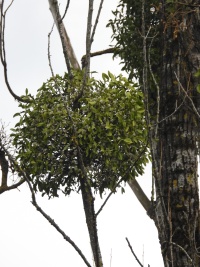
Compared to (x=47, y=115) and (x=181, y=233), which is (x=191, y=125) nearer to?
(x=181, y=233)

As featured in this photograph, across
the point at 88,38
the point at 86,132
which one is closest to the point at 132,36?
the point at 86,132

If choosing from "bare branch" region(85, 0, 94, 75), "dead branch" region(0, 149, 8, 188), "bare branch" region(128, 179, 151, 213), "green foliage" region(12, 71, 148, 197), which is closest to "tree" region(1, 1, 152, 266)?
"green foliage" region(12, 71, 148, 197)

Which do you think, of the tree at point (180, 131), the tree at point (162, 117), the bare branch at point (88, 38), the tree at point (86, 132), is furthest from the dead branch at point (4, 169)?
the bare branch at point (88, 38)

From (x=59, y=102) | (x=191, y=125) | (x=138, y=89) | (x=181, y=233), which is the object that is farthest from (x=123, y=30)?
(x=181, y=233)

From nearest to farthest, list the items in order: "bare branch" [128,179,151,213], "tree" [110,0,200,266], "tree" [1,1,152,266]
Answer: "tree" [110,0,200,266], "tree" [1,1,152,266], "bare branch" [128,179,151,213]

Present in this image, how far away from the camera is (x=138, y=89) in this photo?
21.7 feet

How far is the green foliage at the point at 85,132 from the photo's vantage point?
602 cm

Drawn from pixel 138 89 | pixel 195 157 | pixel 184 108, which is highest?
pixel 138 89

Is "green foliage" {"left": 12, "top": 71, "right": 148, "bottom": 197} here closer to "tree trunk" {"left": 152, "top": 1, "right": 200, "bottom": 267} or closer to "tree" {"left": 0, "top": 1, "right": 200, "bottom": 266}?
"tree" {"left": 0, "top": 1, "right": 200, "bottom": 266}

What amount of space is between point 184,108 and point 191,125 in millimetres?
156

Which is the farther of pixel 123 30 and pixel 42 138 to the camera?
pixel 123 30

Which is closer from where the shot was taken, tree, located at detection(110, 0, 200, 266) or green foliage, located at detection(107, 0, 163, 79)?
tree, located at detection(110, 0, 200, 266)

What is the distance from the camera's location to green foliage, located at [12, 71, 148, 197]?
19.7 ft

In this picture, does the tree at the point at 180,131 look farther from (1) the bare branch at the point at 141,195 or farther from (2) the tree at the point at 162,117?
(1) the bare branch at the point at 141,195
